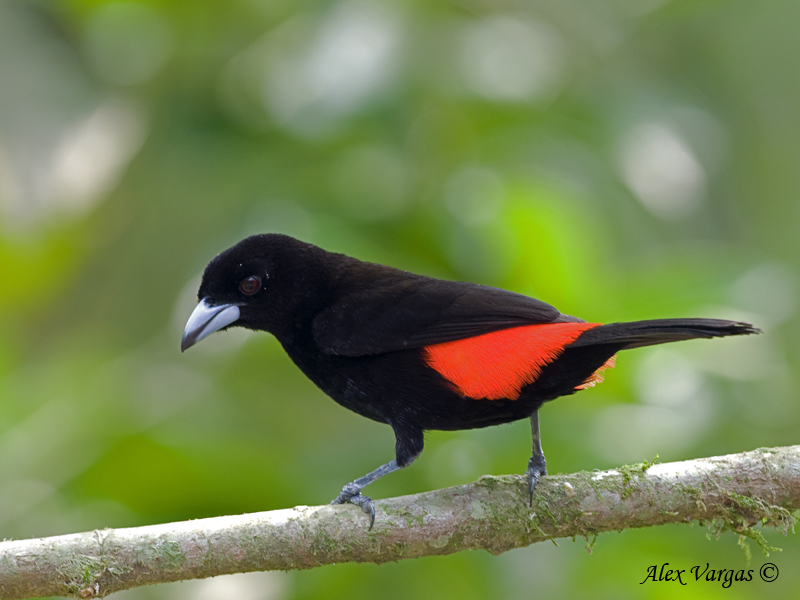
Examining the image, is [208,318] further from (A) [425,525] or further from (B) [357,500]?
(A) [425,525]

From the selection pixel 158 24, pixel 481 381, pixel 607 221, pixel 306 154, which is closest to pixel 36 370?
pixel 306 154

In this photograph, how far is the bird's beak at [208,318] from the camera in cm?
308

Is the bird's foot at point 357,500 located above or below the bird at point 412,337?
below

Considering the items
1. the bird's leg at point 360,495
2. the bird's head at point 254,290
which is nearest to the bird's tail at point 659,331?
the bird's leg at point 360,495

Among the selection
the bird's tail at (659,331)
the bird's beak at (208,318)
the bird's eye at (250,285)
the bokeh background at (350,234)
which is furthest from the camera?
the bokeh background at (350,234)

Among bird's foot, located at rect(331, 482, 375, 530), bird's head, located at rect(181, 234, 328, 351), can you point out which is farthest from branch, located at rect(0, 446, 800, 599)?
bird's head, located at rect(181, 234, 328, 351)

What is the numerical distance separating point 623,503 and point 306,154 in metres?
2.77

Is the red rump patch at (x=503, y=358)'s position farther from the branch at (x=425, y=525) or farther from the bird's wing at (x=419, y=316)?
the branch at (x=425, y=525)

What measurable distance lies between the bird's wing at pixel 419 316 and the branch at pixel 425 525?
1.63 ft

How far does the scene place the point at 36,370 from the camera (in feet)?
15.0

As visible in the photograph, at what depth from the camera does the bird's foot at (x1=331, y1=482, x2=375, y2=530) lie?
8.40 feet

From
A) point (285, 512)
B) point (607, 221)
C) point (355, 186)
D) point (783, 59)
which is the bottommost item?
point (285, 512)

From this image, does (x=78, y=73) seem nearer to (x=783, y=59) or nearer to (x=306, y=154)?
(x=306, y=154)

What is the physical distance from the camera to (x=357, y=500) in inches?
104
